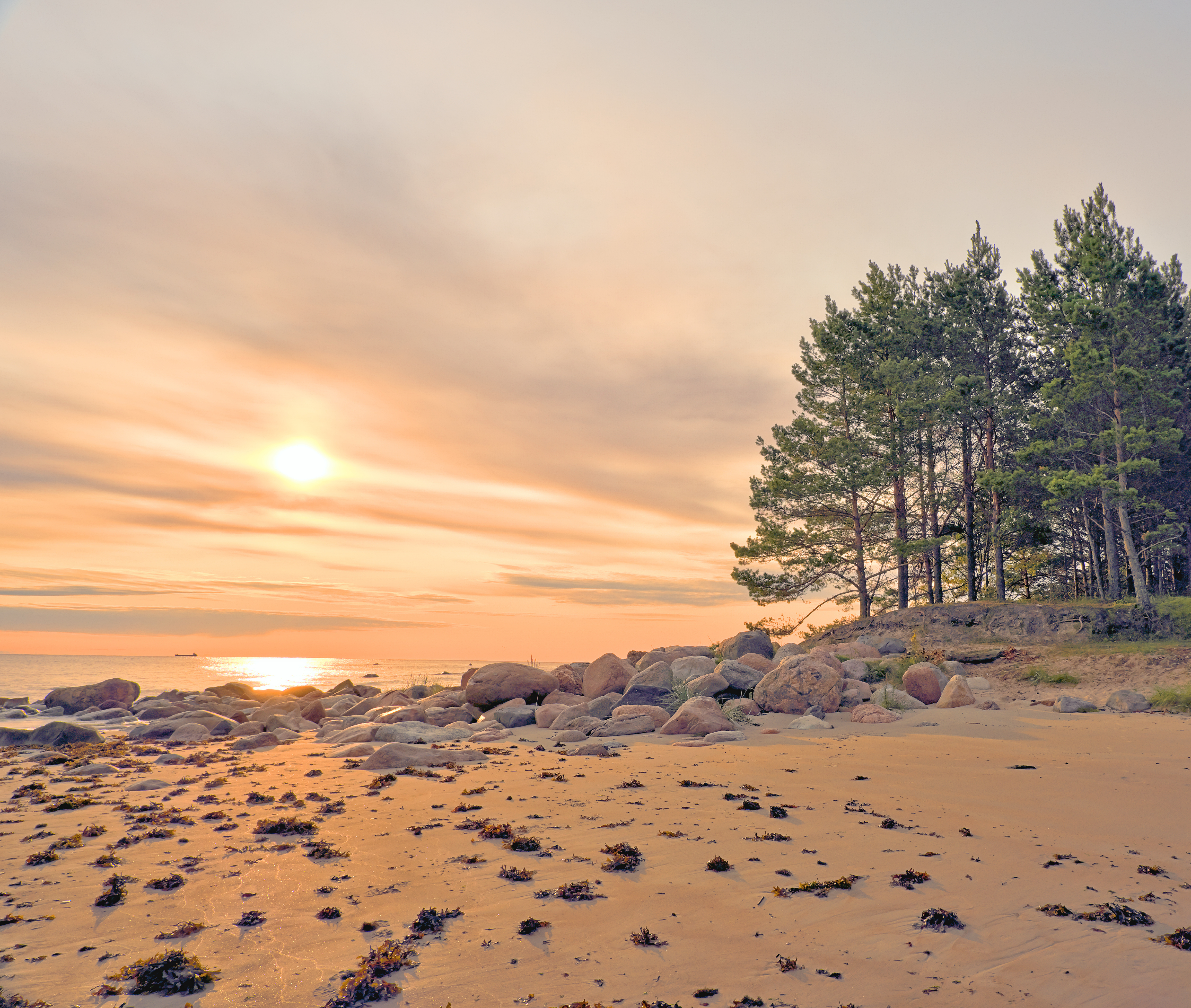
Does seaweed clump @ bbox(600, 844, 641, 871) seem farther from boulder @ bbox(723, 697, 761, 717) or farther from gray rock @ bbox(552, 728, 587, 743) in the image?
boulder @ bbox(723, 697, 761, 717)

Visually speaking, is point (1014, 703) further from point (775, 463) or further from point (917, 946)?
point (775, 463)

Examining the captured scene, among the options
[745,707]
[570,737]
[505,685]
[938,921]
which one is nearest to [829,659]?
[745,707]

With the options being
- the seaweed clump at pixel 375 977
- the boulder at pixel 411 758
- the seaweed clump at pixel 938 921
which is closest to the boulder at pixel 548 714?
the boulder at pixel 411 758

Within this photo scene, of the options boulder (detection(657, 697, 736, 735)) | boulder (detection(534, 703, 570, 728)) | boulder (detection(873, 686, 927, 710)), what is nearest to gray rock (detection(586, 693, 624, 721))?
boulder (detection(534, 703, 570, 728))

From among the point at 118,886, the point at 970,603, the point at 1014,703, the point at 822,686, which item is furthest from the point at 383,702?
the point at 970,603

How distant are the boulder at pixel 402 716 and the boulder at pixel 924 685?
11.3m

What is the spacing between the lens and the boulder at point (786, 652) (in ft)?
68.9

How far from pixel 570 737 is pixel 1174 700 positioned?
12387mm

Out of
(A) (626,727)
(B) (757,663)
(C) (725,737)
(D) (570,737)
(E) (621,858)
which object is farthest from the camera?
(B) (757,663)

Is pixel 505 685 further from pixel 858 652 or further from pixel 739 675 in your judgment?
pixel 858 652

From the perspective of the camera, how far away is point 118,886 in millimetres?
5445

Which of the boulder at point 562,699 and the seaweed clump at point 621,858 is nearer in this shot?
the seaweed clump at point 621,858

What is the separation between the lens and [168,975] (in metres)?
3.92

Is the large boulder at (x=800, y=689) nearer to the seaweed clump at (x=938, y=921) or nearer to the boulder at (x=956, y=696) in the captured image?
the boulder at (x=956, y=696)
